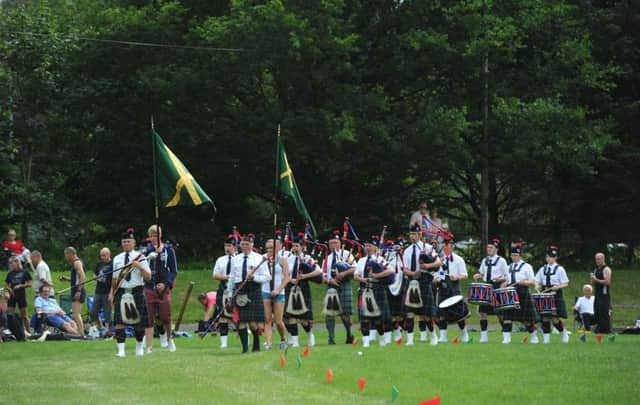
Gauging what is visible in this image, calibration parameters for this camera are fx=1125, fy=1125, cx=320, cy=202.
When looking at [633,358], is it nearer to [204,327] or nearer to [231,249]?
[231,249]

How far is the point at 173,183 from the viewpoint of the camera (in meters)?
15.7

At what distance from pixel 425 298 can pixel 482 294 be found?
132cm

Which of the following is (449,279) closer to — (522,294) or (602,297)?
(522,294)

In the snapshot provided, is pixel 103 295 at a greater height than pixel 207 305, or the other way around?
pixel 103 295

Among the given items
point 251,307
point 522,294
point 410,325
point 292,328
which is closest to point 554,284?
point 522,294

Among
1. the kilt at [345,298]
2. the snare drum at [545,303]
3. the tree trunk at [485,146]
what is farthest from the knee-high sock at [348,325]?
the tree trunk at [485,146]

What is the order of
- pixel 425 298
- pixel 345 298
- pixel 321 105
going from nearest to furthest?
pixel 425 298
pixel 345 298
pixel 321 105

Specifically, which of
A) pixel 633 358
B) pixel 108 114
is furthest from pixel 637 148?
pixel 633 358

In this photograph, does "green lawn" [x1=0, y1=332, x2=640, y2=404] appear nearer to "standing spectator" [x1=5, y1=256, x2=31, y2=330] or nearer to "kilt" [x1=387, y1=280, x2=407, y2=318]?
"kilt" [x1=387, y1=280, x2=407, y2=318]

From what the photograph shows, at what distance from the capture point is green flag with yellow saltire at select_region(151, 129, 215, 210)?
15555mm

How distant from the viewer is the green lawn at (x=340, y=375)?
10781 millimetres

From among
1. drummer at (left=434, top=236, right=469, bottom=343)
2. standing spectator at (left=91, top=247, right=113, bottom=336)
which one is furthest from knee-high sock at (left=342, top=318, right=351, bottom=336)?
standing spectator at (left=91, top=247, right=113, bottom=336)

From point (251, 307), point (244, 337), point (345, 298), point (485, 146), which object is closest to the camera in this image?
point (251, 307)

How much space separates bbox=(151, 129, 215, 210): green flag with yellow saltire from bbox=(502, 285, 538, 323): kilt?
5.82 meters
